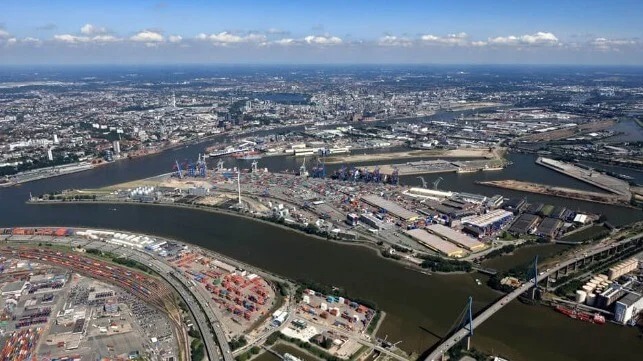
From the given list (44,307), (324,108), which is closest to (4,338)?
(44,307)

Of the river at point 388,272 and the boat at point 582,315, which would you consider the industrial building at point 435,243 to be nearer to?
the river at point 388,272

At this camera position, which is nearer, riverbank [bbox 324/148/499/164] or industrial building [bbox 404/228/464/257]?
industrial building [bbox 404/228/464/257]

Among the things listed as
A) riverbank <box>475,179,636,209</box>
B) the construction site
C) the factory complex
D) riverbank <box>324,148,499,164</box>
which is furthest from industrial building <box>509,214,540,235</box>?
riverbank <box>324,148,499,164</box>

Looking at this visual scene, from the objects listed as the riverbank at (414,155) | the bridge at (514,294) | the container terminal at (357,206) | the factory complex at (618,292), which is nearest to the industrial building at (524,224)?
the container terminal at (357,206)

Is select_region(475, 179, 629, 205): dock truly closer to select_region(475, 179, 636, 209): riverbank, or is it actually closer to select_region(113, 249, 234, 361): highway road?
select_region(475, 179, 636, 209): riverbank

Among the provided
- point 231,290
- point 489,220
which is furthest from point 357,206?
point 231,290

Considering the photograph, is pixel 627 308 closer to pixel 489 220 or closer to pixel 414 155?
pixel 489 220
